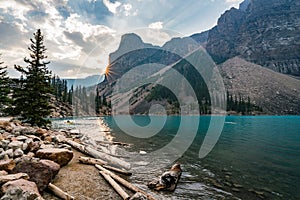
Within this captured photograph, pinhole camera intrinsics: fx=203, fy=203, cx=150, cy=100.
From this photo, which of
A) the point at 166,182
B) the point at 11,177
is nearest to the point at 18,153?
the point at 11,177

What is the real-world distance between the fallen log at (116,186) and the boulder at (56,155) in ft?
7.62

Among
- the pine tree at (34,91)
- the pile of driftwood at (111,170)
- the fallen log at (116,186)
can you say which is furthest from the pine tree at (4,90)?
the fallen log at (116,186)

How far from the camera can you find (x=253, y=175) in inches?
648

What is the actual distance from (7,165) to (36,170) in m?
1.26

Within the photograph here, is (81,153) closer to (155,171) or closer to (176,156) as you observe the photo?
(155,171)

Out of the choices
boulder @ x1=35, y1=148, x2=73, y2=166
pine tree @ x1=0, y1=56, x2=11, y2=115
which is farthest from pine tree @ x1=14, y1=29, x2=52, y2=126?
boulder @ x1=35, y1=148, x2=73, y2=166

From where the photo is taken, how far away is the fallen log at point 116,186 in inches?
388

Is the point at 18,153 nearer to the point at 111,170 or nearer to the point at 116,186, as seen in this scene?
the point at 116,186

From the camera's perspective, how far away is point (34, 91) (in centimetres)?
2544

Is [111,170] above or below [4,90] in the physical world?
below

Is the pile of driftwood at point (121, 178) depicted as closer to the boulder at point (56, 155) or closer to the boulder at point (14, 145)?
the boulder at point (56, 155)

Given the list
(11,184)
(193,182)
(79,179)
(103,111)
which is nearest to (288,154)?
(193,182)

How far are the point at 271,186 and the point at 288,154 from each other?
14826 mm

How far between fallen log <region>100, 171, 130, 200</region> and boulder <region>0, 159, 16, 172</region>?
471cm
